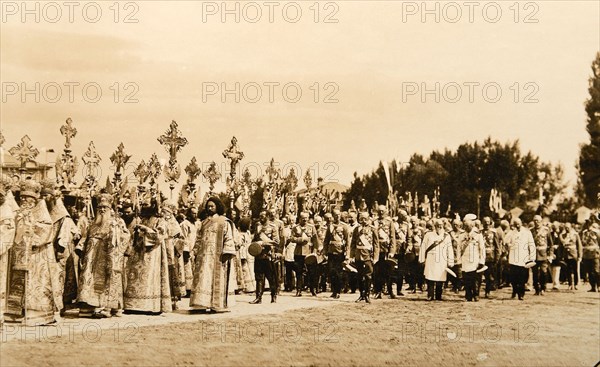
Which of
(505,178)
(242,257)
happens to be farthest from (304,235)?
(505,178)

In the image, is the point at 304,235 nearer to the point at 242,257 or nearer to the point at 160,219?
the point at 242,257

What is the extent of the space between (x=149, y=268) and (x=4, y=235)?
3278 mm

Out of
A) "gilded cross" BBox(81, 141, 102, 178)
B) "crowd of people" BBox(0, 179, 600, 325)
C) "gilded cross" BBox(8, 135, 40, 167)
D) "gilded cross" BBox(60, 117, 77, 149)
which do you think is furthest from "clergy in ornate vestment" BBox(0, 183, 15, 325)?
"gilded cross" BBox(81, 141, 102, 178)

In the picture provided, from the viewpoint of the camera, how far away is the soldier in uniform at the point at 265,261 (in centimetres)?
1727

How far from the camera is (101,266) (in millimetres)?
13547

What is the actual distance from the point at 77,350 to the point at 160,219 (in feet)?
14.0

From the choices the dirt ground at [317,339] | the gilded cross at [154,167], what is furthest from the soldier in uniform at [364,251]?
the gilded cross at [154,167]

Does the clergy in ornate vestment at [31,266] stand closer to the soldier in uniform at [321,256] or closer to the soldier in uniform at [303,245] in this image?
the soldier in uniform at [321,256]

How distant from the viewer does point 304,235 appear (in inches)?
799

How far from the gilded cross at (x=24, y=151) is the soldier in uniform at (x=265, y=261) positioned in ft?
17.0

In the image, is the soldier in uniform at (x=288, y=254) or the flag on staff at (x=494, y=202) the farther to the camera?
the flag on staff at (x=494, y=202)

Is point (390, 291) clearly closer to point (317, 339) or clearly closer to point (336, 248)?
point (336, 248)

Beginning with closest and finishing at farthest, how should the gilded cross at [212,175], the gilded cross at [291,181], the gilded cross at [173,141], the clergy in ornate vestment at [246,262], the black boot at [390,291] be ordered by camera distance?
1. the gilded cross at [173,141]
2. the gilded cross at [212,175]
3. the black boot at [390,291]
4. the clergy in ornate vestment at [246,262]
5. the gilded cross at [291,181]

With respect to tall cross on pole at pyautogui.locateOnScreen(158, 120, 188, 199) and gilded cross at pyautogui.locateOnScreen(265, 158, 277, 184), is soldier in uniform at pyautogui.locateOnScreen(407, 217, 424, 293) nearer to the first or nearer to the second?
gilded cross at pyautogui.locateOnScreen(265, 158, 277, 184)
